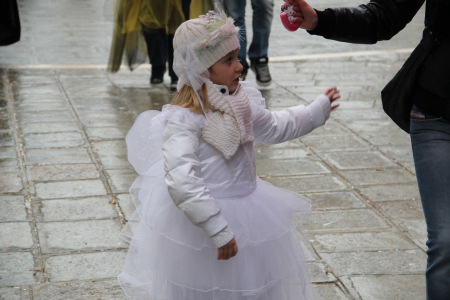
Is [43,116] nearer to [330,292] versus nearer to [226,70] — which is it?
[330,292]

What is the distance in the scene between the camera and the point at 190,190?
2658 mm

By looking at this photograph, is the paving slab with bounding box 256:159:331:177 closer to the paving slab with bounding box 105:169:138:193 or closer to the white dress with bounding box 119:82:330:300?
the paving slab with bounding box 105:169:138:193

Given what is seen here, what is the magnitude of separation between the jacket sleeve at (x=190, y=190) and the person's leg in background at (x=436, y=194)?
70cm

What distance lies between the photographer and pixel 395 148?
19.9 feet

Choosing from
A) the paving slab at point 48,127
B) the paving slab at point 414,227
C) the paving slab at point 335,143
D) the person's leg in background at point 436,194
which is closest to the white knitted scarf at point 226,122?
the person's leg in background at point 436,194

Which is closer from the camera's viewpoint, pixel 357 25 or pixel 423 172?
pixel 423 172

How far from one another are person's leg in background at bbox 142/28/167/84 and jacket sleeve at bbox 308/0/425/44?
16.7 feet

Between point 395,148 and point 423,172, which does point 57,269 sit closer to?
point 423,172

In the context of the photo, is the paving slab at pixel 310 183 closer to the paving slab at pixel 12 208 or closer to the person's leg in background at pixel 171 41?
the paving slab at pixel 12 208

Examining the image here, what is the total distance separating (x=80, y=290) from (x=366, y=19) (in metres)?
1.82

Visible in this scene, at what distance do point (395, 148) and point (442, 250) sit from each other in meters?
3.57

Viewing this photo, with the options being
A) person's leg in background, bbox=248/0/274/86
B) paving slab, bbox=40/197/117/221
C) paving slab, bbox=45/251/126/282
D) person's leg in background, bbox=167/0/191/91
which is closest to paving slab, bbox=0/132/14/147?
paving slab, bbox=40/197/117/221

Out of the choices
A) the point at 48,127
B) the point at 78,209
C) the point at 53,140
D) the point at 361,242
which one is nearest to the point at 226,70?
the point at 361,242

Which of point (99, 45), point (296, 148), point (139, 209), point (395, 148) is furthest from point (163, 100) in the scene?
point (139, 209)
